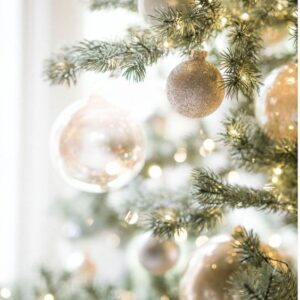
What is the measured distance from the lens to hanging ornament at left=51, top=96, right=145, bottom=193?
94cm

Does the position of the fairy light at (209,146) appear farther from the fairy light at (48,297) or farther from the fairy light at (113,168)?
the fairy light at (48,297)

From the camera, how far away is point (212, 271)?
0.84 m

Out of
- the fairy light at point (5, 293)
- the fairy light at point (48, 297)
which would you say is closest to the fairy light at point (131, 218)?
the fairy light at point (48, 297)

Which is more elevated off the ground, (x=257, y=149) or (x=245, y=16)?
(x=245, y=16)

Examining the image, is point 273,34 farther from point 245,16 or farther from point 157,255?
point 157,255

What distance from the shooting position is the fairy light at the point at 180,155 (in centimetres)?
136

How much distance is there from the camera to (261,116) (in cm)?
89

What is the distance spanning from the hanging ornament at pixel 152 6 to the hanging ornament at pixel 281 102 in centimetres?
19

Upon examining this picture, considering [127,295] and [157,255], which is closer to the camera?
[157,255]

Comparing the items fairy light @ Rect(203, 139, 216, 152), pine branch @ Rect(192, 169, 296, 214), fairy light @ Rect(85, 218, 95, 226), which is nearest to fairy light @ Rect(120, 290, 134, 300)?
fairy light @ Rect(85, 218, 95, 226)

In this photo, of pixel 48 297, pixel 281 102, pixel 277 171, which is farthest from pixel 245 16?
pixel 48 297

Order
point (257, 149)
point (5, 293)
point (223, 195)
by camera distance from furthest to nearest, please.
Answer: point (5, 293), point (257, 149), point (223, 195)

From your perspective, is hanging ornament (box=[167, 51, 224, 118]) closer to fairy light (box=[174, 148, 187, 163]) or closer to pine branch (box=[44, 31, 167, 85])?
pine branch (box=[44, 31, 167, 85])

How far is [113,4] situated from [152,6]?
0.20m
